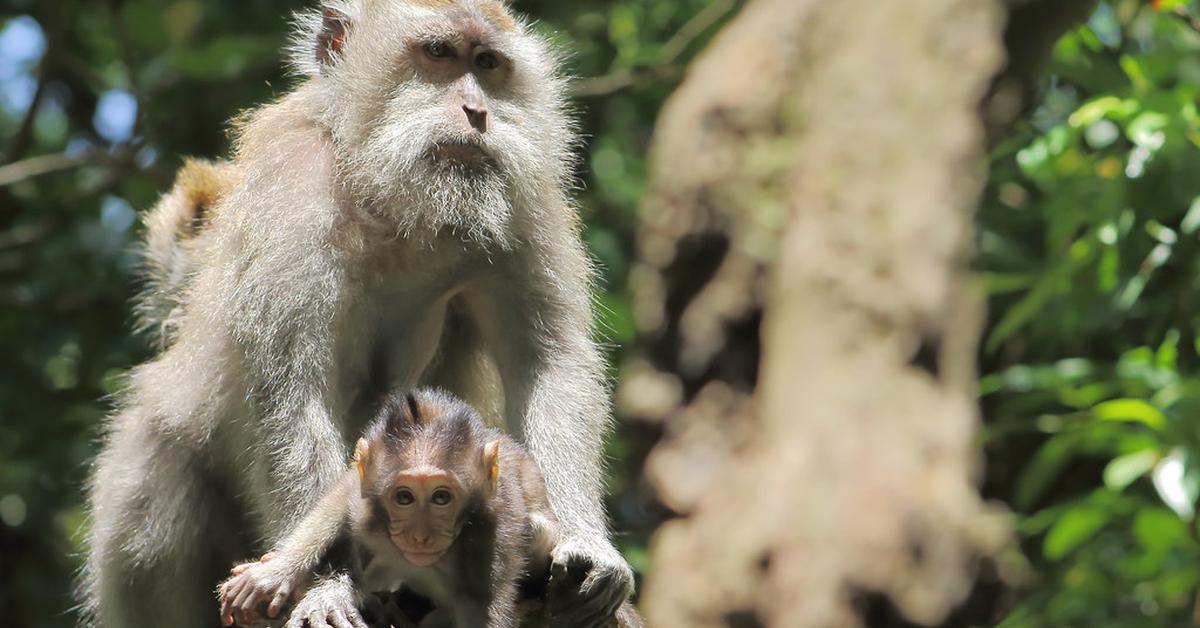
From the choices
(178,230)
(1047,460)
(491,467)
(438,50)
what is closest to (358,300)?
(438,50)

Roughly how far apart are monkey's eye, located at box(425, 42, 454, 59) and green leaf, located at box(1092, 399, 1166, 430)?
314cm

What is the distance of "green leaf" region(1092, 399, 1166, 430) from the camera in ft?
18.4

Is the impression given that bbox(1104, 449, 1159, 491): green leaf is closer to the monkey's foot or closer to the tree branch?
the tree branch

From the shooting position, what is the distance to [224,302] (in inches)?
157

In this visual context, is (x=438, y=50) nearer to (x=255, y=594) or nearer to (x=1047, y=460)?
(x=255, y=594)

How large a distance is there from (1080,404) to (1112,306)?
59 centimetres

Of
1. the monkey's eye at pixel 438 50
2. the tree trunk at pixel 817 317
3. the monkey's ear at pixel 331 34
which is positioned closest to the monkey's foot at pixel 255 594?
the monkey's eye at pixel 438 50

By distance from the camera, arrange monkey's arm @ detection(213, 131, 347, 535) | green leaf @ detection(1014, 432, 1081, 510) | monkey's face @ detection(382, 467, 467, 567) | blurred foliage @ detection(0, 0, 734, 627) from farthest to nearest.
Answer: blurred foliage @ detection(0, 0, 734, 627) → green leaf @ detection(1014, 432, 1081, 510) → monkey's arm @ detection(213, 131, 347, 535) → monkey's face @ detection(382, 467, 467, 567)

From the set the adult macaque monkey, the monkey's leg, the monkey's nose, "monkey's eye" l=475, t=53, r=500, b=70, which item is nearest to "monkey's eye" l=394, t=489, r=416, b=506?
the adult macaque monkey

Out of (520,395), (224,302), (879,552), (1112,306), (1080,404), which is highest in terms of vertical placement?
(224,302)

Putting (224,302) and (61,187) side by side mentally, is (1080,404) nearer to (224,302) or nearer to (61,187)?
(224,302)

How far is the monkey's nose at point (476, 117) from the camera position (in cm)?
391

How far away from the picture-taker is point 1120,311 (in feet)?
18.7

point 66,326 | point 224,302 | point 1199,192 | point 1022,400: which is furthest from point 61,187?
point 1199,192
